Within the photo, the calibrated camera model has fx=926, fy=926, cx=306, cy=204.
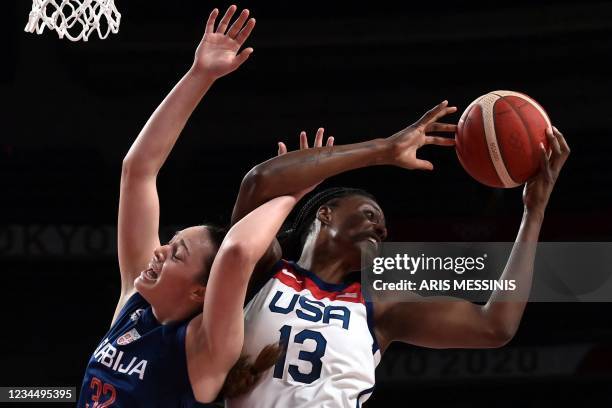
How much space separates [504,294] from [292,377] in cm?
60

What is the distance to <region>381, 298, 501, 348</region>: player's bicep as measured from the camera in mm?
2496

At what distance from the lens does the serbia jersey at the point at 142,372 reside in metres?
2.12

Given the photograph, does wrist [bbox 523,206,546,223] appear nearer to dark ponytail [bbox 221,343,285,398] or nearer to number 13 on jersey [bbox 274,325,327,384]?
number 13 on jersey [bbox 274,325,327,384]

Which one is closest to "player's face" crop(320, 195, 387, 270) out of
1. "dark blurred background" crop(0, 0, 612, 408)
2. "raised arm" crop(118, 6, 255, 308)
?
"raised arm" crop(118, 6, 255, 308)

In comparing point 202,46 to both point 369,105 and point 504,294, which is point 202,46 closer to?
point 504,294

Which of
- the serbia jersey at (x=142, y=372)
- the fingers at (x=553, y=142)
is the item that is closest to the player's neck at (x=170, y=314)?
the serbia jersey at (x=142, y=372)

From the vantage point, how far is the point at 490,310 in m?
2.48

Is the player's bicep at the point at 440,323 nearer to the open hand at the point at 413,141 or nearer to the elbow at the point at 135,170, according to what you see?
the open hand at the point at 413,141

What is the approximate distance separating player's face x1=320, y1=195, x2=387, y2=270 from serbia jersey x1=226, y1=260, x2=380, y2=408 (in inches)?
5.8

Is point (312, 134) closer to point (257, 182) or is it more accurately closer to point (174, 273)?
point (257, 182)

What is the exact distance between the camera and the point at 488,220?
16.3 ft

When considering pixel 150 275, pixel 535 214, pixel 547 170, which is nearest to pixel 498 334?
pixel 535 214

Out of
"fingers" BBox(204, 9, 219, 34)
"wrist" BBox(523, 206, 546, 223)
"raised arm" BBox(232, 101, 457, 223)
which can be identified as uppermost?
"fingers" BBox(204, 9, 219, 34)

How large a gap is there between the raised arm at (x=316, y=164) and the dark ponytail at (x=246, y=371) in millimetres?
347
